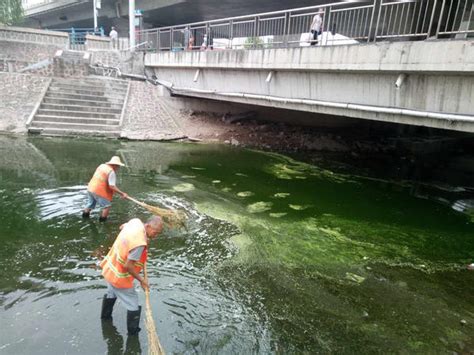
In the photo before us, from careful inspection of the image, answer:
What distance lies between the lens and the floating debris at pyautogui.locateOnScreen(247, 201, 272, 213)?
29.3ft

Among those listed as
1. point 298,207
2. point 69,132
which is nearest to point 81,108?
point 69,132

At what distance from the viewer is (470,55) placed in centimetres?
716

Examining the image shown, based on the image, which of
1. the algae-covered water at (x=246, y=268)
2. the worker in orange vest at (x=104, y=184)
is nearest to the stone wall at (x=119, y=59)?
the algae-covered water at (x=246, y=268)

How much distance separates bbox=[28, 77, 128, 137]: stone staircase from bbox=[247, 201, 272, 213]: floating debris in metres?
9.11

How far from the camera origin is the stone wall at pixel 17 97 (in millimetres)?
15071

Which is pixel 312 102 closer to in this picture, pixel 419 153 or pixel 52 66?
pixel 419 153

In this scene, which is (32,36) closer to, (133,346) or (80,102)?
(80,102)

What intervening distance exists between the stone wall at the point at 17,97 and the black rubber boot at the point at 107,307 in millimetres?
12984

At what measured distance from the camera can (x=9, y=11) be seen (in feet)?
90.0

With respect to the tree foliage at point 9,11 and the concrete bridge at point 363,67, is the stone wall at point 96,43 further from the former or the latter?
the concrete bridge at point 363,67

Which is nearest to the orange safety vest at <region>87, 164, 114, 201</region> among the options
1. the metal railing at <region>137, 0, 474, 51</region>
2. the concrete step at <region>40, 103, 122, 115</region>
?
the metal railing at <region>137, 0, 474, 51</region>

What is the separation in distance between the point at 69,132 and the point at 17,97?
10.5 feet

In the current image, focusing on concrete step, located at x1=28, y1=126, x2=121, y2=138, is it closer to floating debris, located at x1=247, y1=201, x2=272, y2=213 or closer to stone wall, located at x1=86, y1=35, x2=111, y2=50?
floating debris, located at x1=247, y1=201, x2=272, y2=213

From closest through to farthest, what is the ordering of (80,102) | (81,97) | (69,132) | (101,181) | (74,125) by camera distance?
1. (101,181)
2. (69,132)
3. (74,125)
4. (80,102)
5. (81,97)
